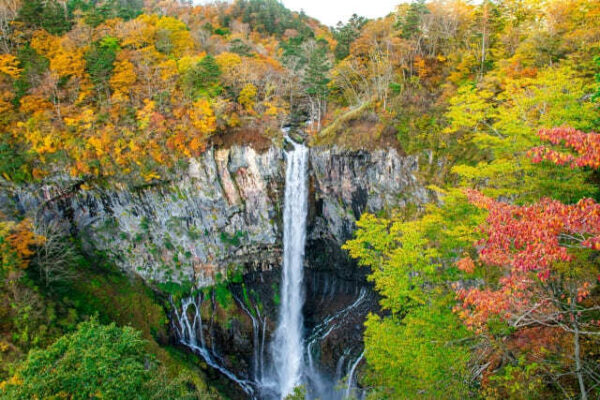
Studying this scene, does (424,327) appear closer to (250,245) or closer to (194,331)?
(250,245)

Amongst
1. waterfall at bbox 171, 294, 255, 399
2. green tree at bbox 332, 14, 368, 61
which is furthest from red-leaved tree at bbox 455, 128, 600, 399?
green tree at bbox 332, 14, 368, 61

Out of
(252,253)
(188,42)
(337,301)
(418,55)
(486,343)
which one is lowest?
(337,301)

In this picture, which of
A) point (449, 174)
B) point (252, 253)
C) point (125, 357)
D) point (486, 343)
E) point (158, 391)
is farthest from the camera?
point (252, 253)

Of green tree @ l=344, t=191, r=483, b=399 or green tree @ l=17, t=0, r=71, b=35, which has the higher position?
green tree @ l=17, t=0, r=71, b=35

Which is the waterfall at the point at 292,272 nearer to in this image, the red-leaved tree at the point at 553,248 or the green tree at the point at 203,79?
the green tree at the point at 203,79

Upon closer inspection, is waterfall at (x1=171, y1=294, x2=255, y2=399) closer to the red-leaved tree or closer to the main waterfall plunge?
the main waterfall plunge

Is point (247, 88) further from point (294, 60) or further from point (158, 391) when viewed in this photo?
point (158, 391)

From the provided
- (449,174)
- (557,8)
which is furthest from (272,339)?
(557,8)
